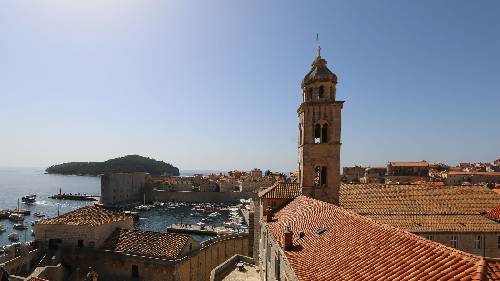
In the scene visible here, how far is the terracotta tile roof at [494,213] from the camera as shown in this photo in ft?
95.7

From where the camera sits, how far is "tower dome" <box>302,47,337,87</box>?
2623 centimetres

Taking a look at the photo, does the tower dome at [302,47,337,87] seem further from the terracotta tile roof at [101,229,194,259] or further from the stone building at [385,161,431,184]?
the stone building at [385,161,431,184]

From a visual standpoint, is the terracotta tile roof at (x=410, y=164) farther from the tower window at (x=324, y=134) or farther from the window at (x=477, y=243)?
the tower window at (x=324, y=134)

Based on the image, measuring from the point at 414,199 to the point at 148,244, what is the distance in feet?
77.2

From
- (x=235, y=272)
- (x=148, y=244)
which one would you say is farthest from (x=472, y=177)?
(x=148, y=244)

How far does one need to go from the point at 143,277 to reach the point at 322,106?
18027mm

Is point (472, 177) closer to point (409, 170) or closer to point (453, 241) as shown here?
point (409, 170)

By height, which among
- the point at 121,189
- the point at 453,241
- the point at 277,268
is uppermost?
the point at 277,268

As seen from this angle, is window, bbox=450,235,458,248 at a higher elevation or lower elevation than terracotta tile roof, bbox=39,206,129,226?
lower

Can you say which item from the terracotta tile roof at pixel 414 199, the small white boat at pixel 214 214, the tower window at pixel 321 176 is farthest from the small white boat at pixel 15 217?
the tower window at pixel 321 176

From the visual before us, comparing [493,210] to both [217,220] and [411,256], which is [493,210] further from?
[217,220]

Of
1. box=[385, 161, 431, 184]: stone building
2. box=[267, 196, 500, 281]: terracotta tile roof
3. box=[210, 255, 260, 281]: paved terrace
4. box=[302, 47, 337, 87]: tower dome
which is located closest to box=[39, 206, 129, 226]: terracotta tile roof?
box=[210, 255, 260, 281]: paved terrace

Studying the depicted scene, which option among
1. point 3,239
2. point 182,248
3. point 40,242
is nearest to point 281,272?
point 182,248

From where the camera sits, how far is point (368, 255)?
406 inches
